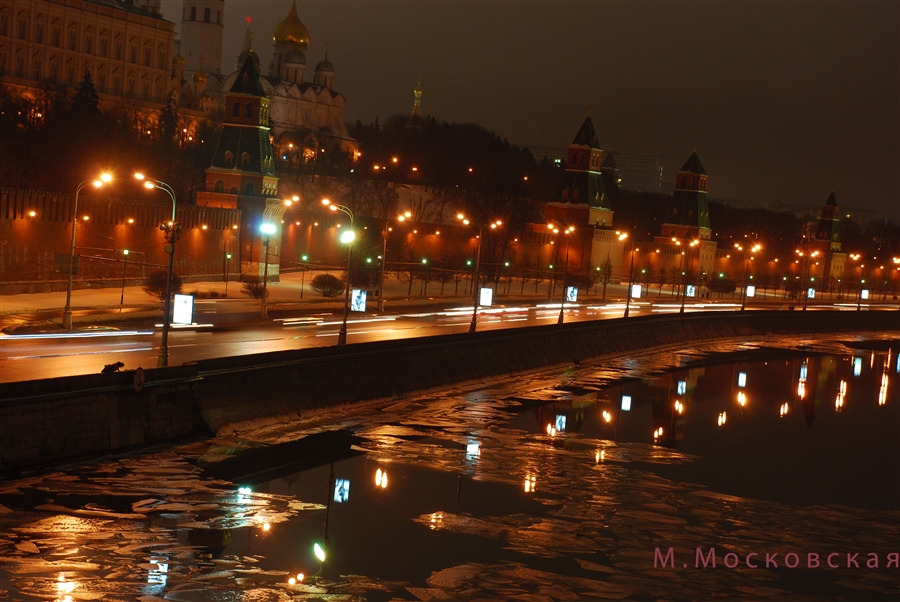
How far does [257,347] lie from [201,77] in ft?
→ 344

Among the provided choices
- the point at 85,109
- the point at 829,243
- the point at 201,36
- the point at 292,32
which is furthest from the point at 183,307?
the point at 201,36

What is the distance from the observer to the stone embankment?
20453 millimetres

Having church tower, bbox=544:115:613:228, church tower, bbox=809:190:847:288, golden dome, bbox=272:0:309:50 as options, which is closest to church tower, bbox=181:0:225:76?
golden dome, bbox=272:0:309:50

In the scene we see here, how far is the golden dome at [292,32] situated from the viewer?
137875mm

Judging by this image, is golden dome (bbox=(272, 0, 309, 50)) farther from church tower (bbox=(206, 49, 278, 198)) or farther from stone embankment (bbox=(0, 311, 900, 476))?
stone embankment (bbox=(0, 311, 900, 476))

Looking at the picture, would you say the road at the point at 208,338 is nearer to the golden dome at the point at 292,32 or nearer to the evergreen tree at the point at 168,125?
the evergreen tree at the point at 168,125

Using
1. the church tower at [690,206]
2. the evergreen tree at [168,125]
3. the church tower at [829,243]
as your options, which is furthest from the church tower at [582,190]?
the church tower at [829,243]

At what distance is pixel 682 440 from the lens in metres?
32.5

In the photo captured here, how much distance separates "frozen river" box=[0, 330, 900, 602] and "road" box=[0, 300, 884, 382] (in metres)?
5.05

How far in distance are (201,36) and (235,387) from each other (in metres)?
134

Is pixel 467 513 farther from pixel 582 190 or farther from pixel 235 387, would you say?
pixel 582 190

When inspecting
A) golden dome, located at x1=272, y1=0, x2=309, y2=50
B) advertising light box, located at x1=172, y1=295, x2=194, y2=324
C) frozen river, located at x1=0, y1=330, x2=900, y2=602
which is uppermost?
golden dome, located at x1=272, y1=0, x2=309, y2=50

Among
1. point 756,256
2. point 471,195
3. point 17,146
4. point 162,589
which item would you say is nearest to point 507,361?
point 162,589

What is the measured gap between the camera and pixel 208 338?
37.1m
